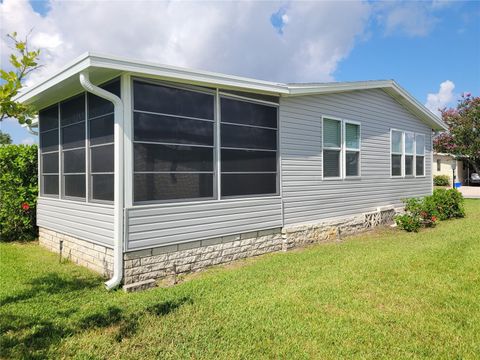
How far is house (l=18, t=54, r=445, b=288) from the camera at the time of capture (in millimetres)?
4844

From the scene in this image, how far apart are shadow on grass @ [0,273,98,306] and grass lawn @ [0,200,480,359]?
0.01 m

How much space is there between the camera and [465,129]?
2153 cm

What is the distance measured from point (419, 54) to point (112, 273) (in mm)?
13065

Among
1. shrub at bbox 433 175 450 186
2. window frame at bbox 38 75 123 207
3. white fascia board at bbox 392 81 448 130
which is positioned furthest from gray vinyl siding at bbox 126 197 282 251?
shrub at bbox 433 175 450 186

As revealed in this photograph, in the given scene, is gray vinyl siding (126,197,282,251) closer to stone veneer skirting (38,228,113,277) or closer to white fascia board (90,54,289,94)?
stone veneer skirting (38,228,113,277)

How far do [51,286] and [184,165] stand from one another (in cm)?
251

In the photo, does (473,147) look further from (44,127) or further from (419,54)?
(44,127)

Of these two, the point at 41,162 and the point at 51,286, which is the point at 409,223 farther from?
the point at 41,162

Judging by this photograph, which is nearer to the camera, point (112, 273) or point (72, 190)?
point (112, 273)

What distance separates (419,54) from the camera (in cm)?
1277

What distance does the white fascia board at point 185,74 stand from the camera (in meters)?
4.43

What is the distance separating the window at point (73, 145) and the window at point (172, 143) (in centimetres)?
144

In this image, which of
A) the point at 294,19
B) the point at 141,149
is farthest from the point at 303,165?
the point at 294,19

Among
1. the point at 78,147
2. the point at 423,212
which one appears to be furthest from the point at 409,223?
the point at 78,147
